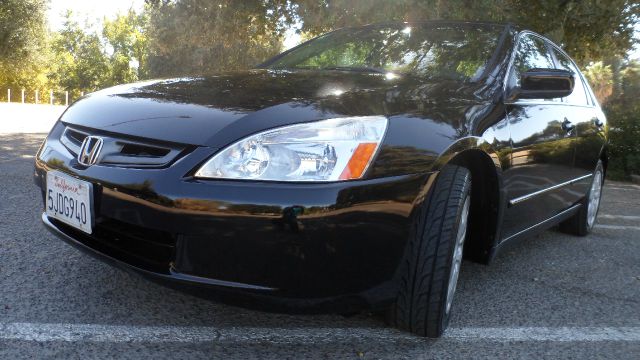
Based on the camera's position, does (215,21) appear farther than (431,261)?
Yes

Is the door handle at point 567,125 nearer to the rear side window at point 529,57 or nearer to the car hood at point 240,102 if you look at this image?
the rear side window at point 529,57

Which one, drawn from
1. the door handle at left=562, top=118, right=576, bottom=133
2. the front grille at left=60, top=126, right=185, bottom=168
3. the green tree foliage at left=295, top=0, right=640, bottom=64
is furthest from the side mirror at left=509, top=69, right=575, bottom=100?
the green tree foliage at left=295, top=0, right=640, bottom=64

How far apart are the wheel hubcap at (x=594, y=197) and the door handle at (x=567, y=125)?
1178 mm

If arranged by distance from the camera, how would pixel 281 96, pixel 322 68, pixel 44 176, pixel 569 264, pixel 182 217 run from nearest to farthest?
pixel 182 217 < pixel 281 96 < pixel 44 176 < pixel 322 68 < pixel 569 264

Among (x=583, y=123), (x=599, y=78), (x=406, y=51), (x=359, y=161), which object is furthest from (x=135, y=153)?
(x=599, y=78)

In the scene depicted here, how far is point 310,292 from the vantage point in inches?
76.2

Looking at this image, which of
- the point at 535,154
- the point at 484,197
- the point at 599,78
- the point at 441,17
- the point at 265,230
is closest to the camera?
the point at 265,230

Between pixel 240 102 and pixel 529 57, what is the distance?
6.57 feet

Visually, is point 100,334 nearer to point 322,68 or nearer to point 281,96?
point 281,96

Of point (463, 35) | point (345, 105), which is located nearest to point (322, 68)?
point (463, 35)

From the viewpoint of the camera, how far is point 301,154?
1940 mm

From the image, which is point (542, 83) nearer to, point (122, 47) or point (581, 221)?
point (581, 221)

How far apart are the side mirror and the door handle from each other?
25.2 inches

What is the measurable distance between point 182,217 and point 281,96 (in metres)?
0.64
